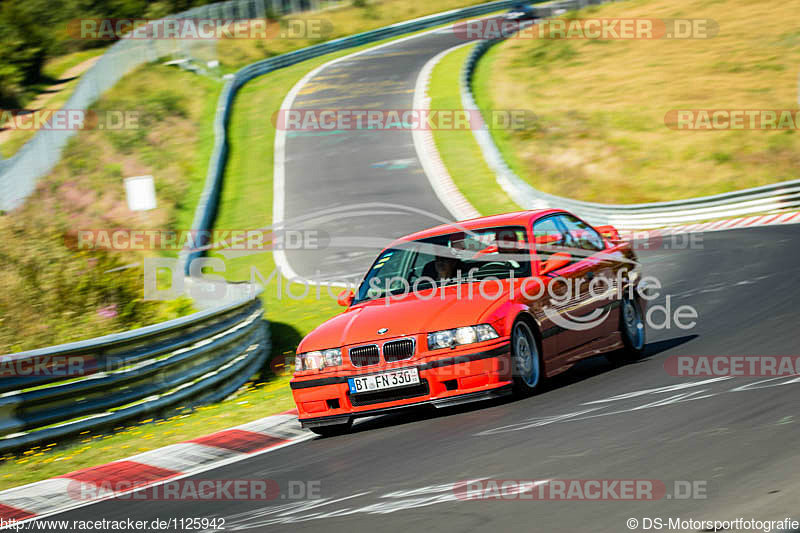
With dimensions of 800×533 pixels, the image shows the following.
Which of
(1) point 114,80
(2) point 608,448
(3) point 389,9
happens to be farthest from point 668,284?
(3) point 389,9

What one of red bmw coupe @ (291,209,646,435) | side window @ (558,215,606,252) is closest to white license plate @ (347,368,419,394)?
red bmw coupe @ (291,209,646,435)

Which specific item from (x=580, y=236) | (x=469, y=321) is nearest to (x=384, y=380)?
(x=469, y=321)

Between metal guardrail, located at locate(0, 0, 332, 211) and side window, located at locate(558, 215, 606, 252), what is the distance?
15904mm

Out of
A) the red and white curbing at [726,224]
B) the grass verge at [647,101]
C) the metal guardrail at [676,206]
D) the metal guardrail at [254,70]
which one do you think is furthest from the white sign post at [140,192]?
the grass verge at [647,101]

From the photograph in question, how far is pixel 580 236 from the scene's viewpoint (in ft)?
31.0

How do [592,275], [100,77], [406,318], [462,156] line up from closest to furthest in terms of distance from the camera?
[406,318], [592,275], [462,156], [100,77]

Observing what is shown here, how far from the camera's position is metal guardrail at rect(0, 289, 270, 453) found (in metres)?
9.02

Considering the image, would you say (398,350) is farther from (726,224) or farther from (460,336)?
(726,224)

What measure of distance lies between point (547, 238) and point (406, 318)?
174 centimetres

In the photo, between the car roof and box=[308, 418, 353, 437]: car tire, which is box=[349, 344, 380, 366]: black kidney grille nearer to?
box=[308, 418, 353, 437]: car tire

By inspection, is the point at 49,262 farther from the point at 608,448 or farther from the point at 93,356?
the point at 608,448

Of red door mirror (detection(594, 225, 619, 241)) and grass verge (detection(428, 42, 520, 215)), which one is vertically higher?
grass verge (detection(428, 42, 520, 215))

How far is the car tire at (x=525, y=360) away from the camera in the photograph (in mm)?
7703

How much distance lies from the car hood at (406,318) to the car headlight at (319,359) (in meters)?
0.04
